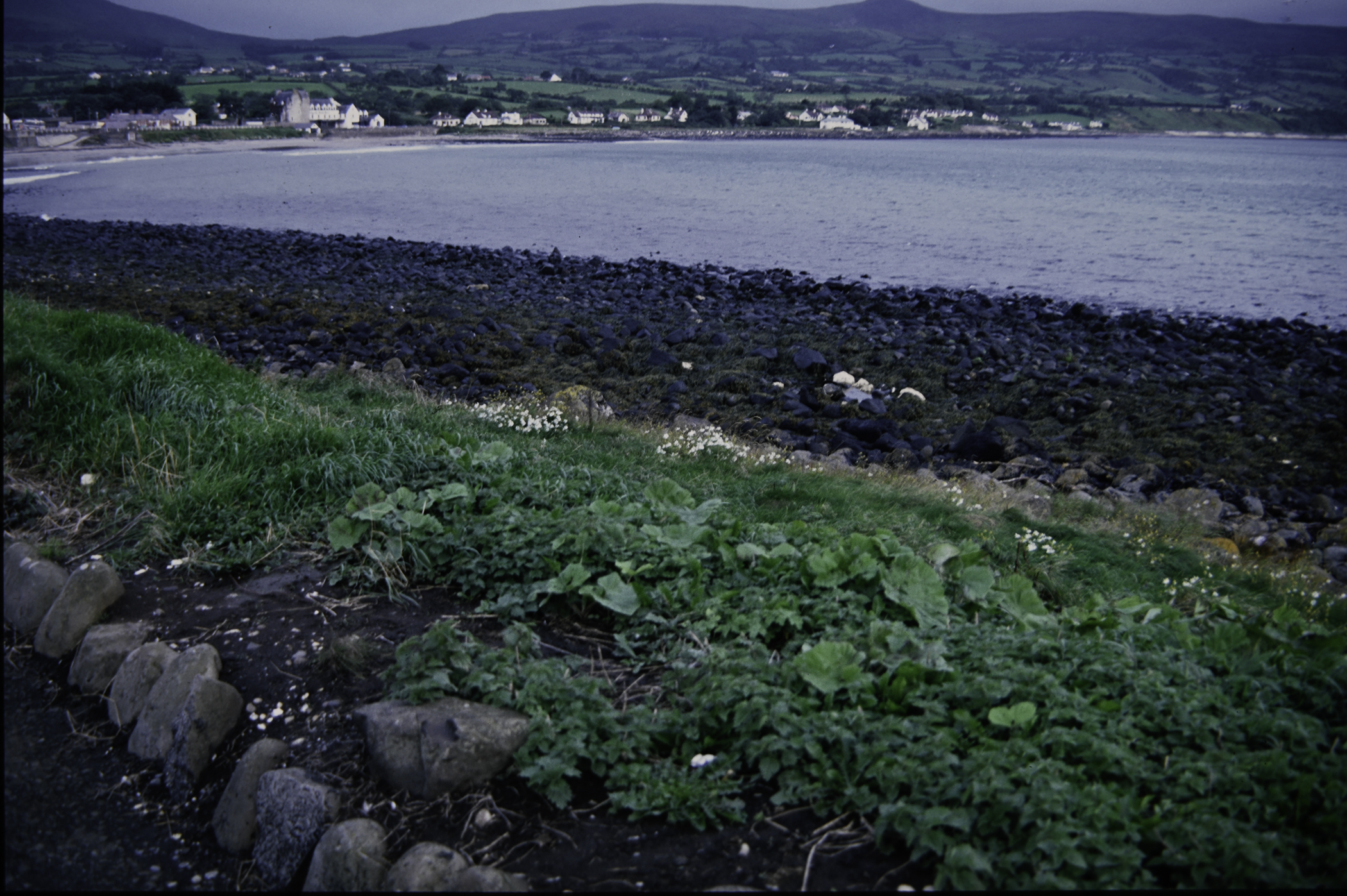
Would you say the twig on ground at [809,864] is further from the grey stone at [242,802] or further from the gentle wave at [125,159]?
the gentle wave at [125,159]

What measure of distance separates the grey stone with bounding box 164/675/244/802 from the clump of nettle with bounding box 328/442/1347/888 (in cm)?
84

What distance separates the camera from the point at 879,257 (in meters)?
34.5

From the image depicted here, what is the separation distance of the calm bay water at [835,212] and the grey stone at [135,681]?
90.2ft

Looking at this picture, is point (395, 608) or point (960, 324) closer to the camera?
point (395, 608)

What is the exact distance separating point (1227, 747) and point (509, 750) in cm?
315

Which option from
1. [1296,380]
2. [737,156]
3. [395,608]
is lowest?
[1296,380]

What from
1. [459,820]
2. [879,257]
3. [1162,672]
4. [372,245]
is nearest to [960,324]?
[879,257]

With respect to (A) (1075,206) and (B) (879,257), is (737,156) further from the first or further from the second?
(B) (879,257)

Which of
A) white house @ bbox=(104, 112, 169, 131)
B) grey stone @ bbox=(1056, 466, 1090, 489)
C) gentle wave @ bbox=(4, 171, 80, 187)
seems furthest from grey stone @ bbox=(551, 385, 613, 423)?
white house @ bbox=(104, 112, 169, 131)

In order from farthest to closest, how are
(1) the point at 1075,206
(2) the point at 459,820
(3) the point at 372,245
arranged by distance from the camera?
(1) the point at 1075,206, (3) the point at 372,245, (2) the point at 459,820

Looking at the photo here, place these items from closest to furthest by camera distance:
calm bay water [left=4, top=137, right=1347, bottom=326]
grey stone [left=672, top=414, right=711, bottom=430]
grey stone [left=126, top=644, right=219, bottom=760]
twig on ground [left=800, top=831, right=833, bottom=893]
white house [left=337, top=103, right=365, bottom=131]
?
twig on ground [left=800, top=831, right=833, bottom=893] → grey stone [left=126, top=644, right=219, bottom=760] → grey stone [left=672, top=414, right=711, bottom=430] → calm bay water [left=4, top=137, right=1347, bottom=326] → white house [left=337, top=103, right=365, bottom=131]

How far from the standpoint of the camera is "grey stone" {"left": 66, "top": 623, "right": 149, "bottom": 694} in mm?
4629

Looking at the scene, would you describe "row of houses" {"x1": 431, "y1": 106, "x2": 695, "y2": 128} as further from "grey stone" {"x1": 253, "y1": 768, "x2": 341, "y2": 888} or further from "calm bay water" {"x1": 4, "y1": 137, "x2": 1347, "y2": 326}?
"grey stone" {"x1": 253, "y1": 768, "x2": 341, "y2": 888}

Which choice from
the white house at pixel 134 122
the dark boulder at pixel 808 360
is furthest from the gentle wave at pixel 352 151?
the dark boulder at pixel 808 360
